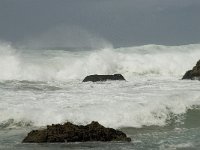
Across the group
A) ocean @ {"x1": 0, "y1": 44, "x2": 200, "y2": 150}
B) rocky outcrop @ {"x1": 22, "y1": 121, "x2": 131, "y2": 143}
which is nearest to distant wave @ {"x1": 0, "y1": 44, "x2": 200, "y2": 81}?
ocean @ {"x1": 0, "y1": 44, "x2": 200, "y2": 150}

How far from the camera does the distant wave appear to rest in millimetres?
33906

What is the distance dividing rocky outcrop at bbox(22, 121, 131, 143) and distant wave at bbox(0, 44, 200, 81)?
796 inches

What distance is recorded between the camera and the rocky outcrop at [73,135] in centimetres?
1115

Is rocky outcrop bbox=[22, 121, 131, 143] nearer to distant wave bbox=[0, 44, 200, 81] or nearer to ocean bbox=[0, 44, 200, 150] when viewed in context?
ocean bbox=[0, 44, 200, 150]

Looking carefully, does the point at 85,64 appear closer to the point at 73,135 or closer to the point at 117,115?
the point at 117,115

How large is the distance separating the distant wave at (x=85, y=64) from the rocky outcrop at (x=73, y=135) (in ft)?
66.3

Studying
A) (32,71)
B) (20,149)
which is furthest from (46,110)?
(32,71)

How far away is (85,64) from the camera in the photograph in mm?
37062

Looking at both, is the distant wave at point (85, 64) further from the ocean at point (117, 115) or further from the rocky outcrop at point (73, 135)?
the rocky outcrop at point (73, 135)

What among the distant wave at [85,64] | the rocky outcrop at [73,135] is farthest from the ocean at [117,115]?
the distant wave at [85,64]

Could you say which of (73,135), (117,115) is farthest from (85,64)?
(73,135)

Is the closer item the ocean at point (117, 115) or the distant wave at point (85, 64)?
the ocean at point (117, 115)

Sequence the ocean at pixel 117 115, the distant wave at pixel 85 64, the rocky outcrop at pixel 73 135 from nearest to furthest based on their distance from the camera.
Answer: the ocean at pixel 117 115 < the rocky outcrop at pixel 73 135 < the distant wave at pixel 85 64

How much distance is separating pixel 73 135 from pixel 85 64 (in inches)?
1020
